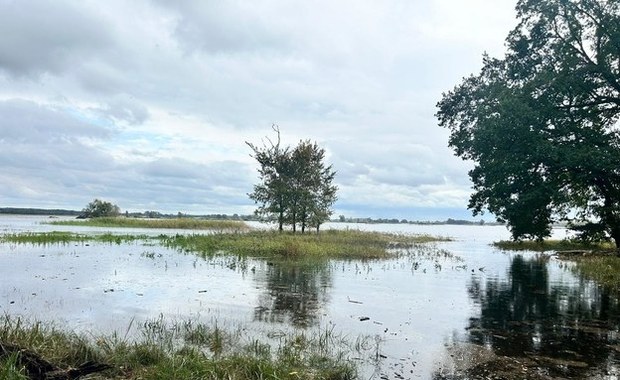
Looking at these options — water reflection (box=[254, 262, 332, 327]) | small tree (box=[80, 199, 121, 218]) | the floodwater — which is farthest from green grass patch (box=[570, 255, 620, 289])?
small tree (box=[80, 199, 121, 218])

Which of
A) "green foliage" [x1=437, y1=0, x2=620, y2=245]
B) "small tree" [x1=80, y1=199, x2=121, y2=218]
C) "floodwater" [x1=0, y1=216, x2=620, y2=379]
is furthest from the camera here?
"small tree" [x1=80, y1=199, x2=121, y2=218]

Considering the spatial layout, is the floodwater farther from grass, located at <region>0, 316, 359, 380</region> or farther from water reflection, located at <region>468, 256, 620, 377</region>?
grass, located at <region>0, 316, 359, 380</region>

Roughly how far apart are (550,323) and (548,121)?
13.0 metres

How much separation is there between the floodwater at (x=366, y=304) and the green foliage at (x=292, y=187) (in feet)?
69.0

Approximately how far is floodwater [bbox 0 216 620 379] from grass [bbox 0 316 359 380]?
1.01 m

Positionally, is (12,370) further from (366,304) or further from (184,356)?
(366,304)

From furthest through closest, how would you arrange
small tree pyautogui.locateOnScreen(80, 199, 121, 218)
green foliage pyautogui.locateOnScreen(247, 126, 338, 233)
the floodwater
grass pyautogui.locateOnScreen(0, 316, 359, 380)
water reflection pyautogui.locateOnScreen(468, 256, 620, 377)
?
small tree pyautogui.locateOnScreen(80, 199, 121, 218)
green foliage pyautogui.locateOnScreen(247, 126, 338, 233)
the floodwater
water reflection pyautogui.locateOnScreen(468, 256, 620, 377)
grass pyautogui.locateOnScreen(0, 316, 359, 380)

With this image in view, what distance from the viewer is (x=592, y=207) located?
28.5 m

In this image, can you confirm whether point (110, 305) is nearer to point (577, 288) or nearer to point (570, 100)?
point (577, 288)

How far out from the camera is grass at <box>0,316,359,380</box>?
7250 millimetres

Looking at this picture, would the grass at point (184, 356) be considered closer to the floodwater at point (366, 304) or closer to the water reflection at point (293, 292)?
the floodwater at point (366, 304)

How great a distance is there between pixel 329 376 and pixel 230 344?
2805 millimetres

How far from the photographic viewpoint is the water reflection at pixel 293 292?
1309 cm

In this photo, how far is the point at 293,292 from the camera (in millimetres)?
16906
